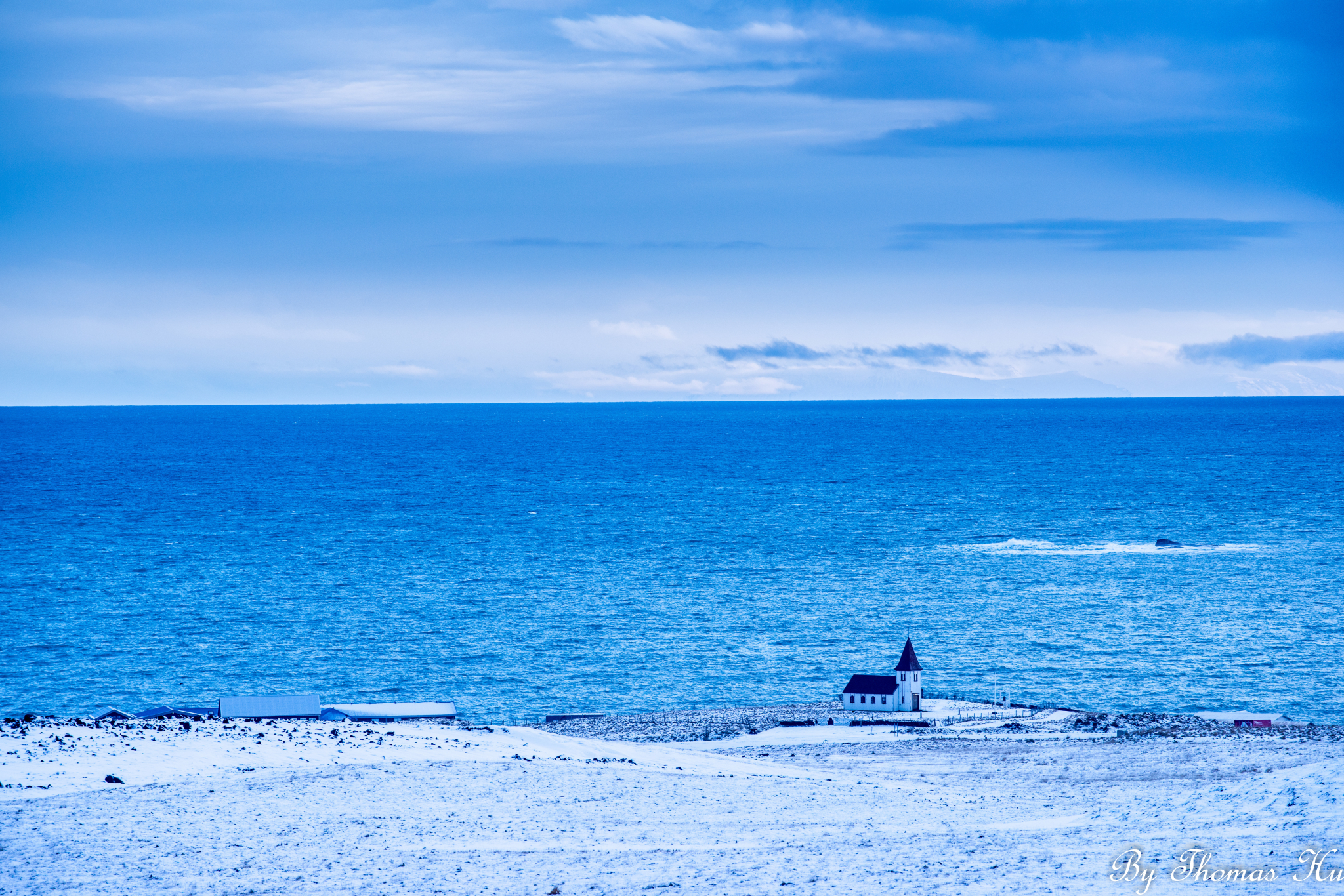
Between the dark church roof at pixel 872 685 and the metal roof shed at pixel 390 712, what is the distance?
16920 mm

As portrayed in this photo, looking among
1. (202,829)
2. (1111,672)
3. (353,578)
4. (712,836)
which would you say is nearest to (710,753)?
(712,836)

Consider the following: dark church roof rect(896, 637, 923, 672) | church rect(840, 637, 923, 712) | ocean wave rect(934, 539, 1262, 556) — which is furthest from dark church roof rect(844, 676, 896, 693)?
ocean wave rect(934, 539, 1262, 556)

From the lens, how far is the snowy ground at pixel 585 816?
2105 centimetres

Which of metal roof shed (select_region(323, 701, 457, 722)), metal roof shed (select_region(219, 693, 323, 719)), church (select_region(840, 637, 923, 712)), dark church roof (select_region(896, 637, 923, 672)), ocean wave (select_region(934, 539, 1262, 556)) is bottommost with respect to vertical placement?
metal roof shed (select_region(323, 701, 457, 722))

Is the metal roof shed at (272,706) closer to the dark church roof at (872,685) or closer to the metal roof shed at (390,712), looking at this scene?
the metal roof shed at (390,712)

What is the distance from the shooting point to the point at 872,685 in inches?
2158

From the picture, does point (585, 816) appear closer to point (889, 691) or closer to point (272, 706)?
point (272, 706)

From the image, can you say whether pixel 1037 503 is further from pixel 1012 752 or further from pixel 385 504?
pixel 1012 752

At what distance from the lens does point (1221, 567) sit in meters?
93.6

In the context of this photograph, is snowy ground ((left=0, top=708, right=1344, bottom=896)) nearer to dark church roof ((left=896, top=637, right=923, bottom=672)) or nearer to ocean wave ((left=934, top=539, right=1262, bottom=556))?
dark church roof ((left=896, top=637, right=923, bottom=672))

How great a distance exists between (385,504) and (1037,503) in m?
72.4

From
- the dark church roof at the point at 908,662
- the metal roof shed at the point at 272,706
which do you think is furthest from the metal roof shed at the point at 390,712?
the dark church roof at the point at 908,662

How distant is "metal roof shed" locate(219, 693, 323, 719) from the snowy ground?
1149 centimetres

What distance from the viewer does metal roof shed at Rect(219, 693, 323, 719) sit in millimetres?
48688
